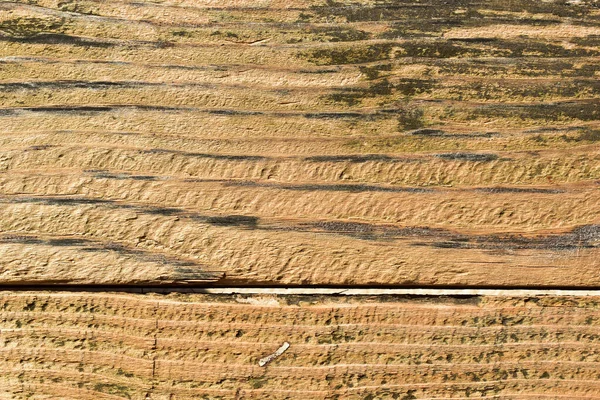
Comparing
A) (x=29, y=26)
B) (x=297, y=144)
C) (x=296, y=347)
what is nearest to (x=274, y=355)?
(x=296, y=347)

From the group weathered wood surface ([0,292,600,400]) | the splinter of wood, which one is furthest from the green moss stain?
the splinter of wood

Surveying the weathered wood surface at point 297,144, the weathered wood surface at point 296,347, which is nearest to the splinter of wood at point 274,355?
the weathered wood surface at point 296,347

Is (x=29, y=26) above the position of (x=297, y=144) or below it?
above

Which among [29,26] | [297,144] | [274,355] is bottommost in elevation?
[274,355]

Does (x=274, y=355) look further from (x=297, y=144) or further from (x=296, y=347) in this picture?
(x=297, y=144)

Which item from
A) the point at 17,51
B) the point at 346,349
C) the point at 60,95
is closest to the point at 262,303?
the point at 346,349

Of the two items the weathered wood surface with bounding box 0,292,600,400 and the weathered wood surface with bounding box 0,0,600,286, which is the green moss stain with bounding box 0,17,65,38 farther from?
the weathered wood surface with bounding box 0,292,600,400
